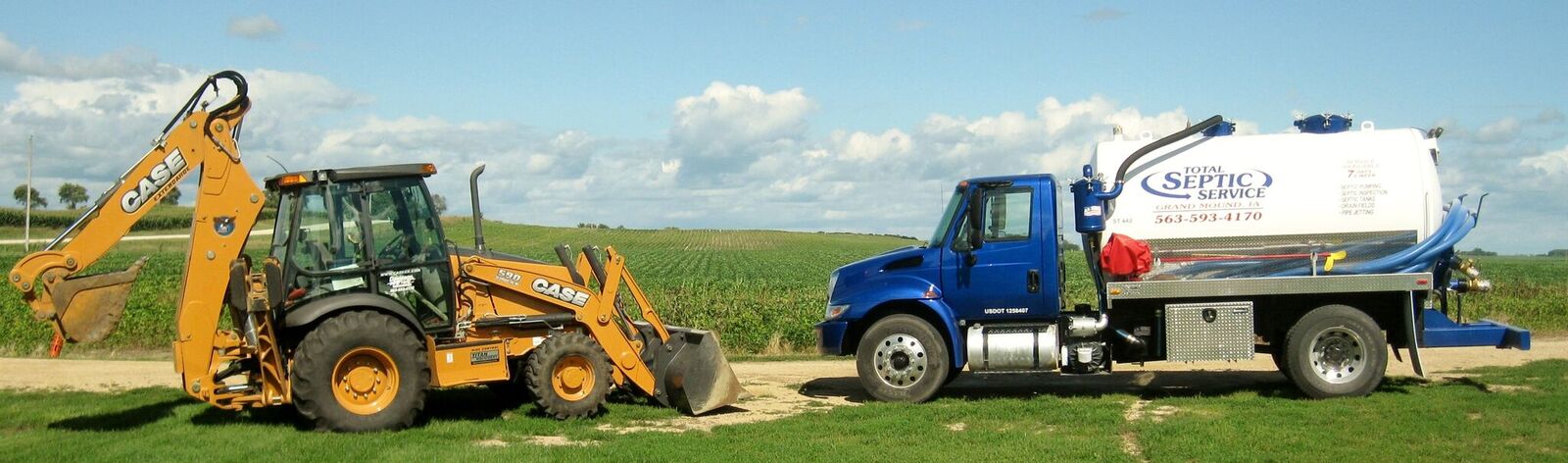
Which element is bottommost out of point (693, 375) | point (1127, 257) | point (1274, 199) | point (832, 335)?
point (693, 375)

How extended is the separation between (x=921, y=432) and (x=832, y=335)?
8.86 feet

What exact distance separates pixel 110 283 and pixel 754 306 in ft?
43.4

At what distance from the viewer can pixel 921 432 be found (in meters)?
10.8

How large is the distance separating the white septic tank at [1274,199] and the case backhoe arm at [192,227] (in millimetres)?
8318

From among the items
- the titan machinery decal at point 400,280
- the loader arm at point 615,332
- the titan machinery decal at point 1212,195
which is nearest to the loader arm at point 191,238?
the titan machinery decal at point 400,280

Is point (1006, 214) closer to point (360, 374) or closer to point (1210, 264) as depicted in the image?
point (1210, 264)

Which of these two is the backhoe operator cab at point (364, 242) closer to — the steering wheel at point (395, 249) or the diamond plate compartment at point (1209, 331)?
the steering wheel at point (395, 249)

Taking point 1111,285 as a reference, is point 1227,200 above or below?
above

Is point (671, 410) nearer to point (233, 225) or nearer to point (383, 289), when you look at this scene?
point (383, 289)

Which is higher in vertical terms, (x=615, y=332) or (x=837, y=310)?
Result: (x=837, y=310)

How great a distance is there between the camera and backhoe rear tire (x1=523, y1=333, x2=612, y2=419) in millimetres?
11711

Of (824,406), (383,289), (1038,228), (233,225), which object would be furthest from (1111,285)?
(233,225)

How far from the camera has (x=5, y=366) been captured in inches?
689

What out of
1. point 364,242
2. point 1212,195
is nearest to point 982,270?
point 1212,195
